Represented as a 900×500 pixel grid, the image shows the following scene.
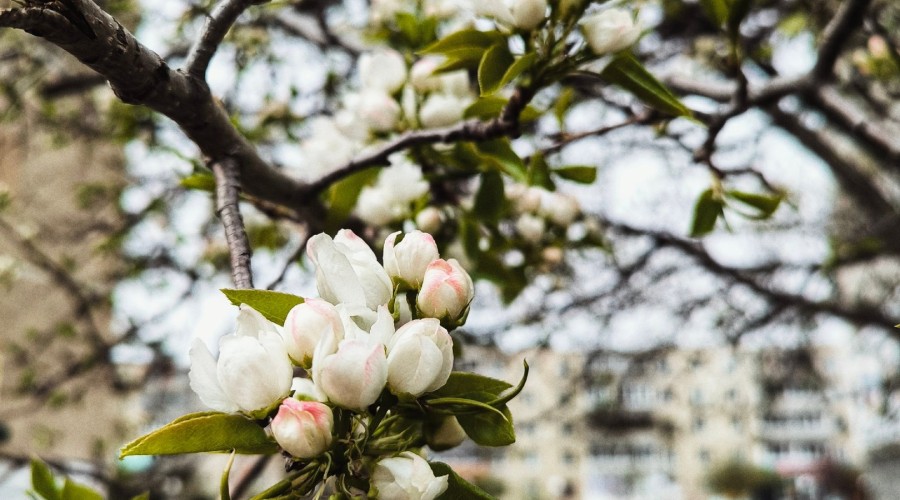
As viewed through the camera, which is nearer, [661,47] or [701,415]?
[661,47]

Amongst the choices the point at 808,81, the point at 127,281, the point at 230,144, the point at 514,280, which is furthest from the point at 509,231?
the point at 127,281

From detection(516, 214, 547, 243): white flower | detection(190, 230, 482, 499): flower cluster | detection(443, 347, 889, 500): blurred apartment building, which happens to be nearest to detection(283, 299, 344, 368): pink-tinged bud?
detection(190, 230, 482, 499): flower cluster

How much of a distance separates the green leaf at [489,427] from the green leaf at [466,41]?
437 millimetres

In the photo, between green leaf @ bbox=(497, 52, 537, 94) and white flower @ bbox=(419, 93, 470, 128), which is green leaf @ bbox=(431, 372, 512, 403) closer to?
green leaf @ bbox=(497, 52, 537, 94)

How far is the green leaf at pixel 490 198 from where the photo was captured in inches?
40.5

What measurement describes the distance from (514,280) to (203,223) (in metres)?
2.08

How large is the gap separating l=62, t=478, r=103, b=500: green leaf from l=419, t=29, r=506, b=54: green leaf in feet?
1.86

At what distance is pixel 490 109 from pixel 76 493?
63 cm

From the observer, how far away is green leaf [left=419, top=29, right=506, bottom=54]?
0.83 meters

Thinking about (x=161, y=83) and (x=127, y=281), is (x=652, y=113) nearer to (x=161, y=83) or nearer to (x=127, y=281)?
(x=161, y=83)

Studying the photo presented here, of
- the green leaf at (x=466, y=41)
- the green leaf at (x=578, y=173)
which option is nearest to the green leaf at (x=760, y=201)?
the green leaf at (x=578, y=173)

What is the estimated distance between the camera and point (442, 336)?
53 centimetres

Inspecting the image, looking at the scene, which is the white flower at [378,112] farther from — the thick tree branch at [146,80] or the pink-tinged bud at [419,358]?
the pink-tinged bud at [419,358]

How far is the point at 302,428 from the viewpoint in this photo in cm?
48
